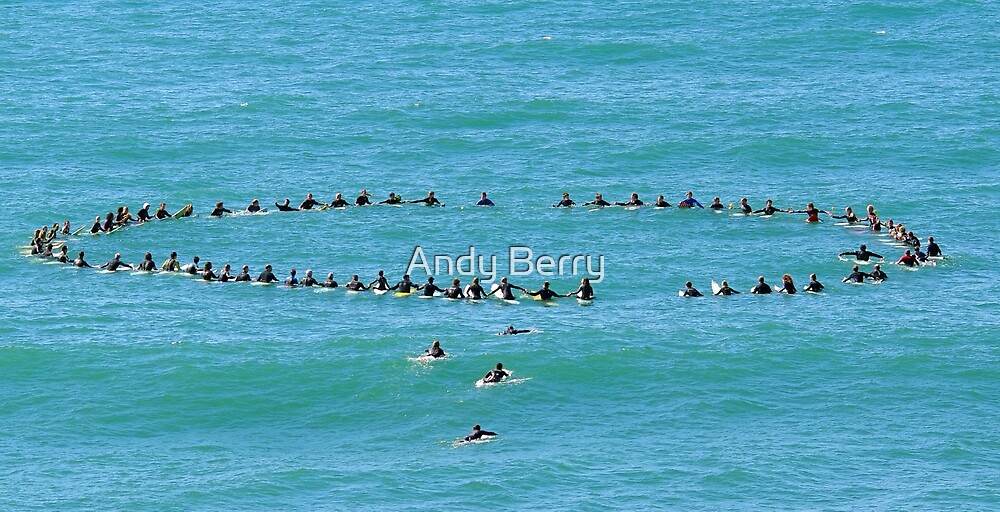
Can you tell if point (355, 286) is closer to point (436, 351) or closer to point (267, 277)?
point (267, 277)

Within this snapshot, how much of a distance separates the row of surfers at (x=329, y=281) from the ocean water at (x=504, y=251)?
0.97m

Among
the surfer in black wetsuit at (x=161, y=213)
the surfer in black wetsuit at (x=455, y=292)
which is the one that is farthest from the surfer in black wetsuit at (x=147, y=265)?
the surfer in black wetsuit at (x=455, y=292)

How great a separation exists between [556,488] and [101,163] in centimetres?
6043

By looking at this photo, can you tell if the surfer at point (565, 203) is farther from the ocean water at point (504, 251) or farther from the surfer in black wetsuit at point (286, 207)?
the surfer in black wetsuit at point (286, 207)

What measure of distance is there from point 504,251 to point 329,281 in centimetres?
1092

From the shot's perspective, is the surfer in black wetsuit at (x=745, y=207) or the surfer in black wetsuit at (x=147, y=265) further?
the surfer in black wetsuit at (x=745, y=207)

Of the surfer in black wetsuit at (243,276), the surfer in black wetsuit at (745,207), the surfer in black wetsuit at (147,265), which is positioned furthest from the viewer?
the surfer in black wetsuit at (745,207)

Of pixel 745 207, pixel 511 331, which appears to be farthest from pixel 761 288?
pixel 745 207

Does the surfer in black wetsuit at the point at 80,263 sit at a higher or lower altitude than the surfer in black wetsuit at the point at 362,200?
lower

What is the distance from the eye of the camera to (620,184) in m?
108

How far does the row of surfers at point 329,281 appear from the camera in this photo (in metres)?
83.8

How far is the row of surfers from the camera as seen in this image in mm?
83812

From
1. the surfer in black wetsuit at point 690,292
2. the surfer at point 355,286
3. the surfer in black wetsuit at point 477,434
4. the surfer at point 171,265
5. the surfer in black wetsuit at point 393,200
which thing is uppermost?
the surfer in black wetsuit at point 393,200

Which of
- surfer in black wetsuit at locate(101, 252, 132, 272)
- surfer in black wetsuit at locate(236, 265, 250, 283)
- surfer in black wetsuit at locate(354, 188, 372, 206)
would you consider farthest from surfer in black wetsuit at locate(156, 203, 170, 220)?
surfer in black wetsuit at locate(236, 265, 250, 283)
